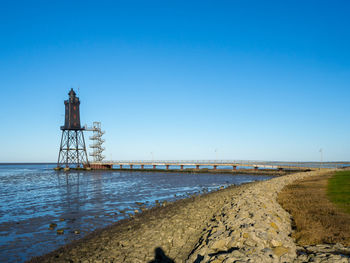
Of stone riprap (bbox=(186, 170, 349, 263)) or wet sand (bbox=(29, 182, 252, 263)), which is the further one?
wet sand (bbox=(29, 182, 252, 263))

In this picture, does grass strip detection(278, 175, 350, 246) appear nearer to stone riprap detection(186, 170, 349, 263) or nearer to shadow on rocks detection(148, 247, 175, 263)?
stone riprap detection(186, 170, 349, 263)

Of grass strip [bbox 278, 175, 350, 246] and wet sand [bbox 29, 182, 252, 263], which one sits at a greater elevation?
grass strip [bbox 278, 175, 350, 246]

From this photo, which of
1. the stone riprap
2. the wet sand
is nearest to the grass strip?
the stone riprap

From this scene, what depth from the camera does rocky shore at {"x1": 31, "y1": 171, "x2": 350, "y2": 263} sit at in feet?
23.4

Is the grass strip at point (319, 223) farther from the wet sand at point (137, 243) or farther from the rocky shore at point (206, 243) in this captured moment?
the wet sand at point (137, 243)

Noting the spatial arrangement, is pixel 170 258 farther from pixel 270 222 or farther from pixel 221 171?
pixel 221 171

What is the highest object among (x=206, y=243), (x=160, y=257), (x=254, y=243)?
(x=254, y=243)

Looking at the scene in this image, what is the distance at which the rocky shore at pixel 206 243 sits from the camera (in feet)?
23.4

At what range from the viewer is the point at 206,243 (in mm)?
8852

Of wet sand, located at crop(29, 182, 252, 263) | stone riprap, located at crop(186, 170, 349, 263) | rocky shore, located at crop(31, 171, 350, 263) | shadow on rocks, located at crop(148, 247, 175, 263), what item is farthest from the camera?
wet sand, located at crop(29, 182, 252, 263)

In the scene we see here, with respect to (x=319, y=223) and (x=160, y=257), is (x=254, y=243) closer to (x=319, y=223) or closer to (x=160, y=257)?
(x=160, y=257)

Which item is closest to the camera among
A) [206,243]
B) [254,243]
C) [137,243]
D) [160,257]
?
[254,243]

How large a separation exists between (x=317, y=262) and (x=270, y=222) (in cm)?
340

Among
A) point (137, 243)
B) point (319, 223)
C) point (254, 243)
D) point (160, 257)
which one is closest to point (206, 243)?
point (254, 243)
